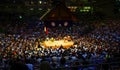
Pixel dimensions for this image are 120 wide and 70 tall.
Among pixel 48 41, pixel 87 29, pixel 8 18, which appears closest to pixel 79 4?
pixel 8 18

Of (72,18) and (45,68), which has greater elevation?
(72,18)

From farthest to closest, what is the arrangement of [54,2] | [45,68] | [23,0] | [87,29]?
[23,0]
[87,29]
[54,2]
[45,68]

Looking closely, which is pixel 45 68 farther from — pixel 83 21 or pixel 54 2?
pixel 83 21

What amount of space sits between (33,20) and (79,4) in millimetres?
9430

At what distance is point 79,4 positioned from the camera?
49.7 meters

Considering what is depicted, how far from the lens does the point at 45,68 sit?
21.4ft

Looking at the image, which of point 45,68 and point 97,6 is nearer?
point 45,68

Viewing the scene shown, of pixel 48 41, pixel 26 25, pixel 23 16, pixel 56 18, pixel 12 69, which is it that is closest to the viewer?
pixel 12 69

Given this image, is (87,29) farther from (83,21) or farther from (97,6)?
(97,6)

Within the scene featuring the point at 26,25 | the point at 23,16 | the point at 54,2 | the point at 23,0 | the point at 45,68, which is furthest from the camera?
the point at 23,0

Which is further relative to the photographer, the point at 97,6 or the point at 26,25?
the point at 97,6

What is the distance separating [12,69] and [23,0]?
44.1 metres

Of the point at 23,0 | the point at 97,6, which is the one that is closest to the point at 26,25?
the point at 23,0

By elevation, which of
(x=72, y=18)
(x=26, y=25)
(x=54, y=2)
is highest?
(x=54, y=2)
